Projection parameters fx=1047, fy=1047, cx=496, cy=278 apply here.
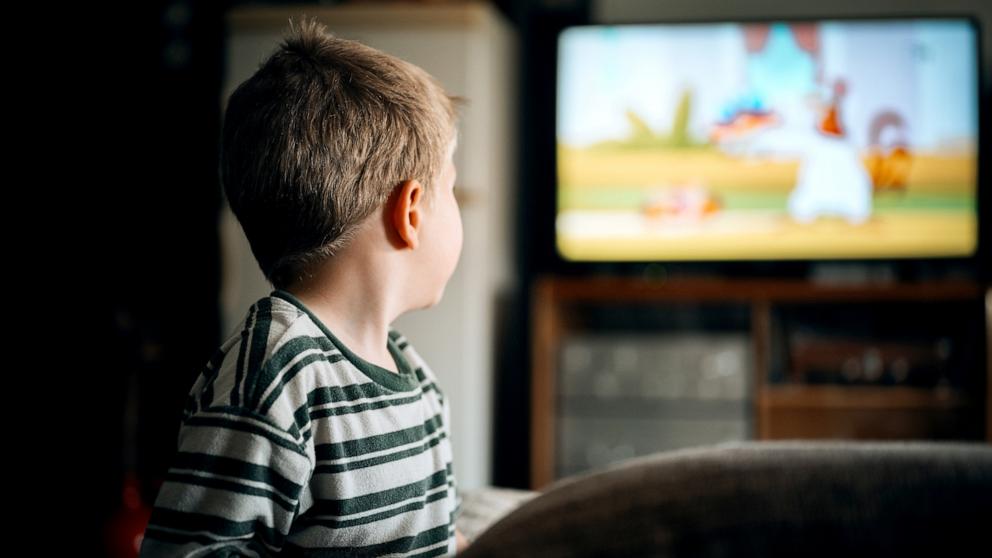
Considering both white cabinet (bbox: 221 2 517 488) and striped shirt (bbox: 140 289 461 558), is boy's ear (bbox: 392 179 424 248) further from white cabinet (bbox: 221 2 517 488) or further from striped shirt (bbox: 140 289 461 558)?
white cabinet (bbox: 221 2 517 488)

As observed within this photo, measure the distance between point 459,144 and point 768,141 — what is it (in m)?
0.79

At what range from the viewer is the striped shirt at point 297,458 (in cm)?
65

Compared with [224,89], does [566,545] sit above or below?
below

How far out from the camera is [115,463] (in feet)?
7.27

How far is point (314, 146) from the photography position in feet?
2.50

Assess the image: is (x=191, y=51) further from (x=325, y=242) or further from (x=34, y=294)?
(x=325, y=242)

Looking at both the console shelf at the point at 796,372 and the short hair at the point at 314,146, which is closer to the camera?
the short hair at the point at 314,146

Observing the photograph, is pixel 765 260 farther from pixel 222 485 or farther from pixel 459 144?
pixel 222 485

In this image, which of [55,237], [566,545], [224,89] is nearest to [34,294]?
[55,237]

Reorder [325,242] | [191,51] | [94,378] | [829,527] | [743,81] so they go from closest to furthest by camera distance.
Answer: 1. [829,527]
2. [325,242]
3. [94,378]
4. [191,51]
5. [743,81]

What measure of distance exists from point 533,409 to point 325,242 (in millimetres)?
1896

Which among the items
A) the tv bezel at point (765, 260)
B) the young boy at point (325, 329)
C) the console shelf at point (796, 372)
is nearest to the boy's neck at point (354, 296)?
the young boy at point (325, 329)

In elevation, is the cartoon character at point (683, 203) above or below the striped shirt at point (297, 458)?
above

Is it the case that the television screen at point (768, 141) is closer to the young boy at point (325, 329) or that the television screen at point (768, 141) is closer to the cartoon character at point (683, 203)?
the cartoon character at point (683, 203)
